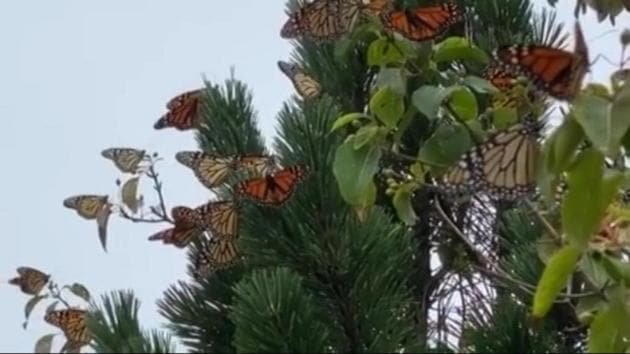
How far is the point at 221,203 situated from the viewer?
1239mm

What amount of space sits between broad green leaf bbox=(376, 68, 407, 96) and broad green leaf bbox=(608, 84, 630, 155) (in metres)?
0.27

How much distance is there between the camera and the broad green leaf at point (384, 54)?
1280mm

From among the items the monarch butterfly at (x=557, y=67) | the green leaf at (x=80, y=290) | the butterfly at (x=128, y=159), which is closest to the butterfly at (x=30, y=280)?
the green leaf at (x=80, y=290)

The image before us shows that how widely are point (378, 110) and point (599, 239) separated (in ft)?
0.79

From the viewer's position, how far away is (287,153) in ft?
3.85

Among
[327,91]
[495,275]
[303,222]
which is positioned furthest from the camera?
[327,91]

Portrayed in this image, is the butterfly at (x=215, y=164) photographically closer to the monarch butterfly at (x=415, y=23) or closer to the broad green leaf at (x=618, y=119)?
the monarch butterfly at (x=415, y=23)

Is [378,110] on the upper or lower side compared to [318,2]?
lower

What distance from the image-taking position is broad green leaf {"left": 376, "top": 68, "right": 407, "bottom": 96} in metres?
1.20

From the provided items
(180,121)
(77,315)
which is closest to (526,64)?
(77,315)

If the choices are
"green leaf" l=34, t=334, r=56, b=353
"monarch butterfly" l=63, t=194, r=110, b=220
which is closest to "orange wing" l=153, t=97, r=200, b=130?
"monarch butterfly" l=63, t=194, r=110, b=220

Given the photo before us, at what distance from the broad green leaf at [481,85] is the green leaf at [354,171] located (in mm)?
120

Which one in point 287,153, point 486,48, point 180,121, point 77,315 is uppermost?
point 486,48

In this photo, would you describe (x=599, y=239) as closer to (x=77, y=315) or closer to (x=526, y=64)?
(x=526, y=64)
